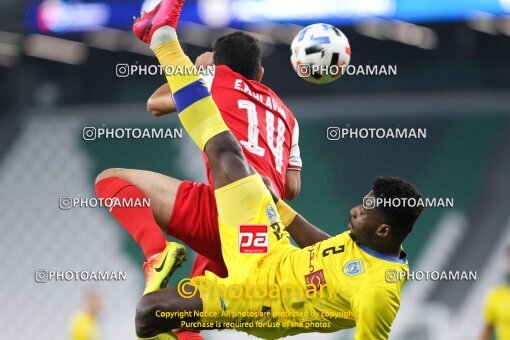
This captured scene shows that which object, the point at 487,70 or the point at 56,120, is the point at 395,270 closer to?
the point at 487,70

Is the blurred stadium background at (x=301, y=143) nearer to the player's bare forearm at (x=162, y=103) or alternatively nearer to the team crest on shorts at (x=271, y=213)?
the player's bare forearm at (x=162, y=103)

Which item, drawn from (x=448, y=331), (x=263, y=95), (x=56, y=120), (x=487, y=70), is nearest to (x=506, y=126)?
(x=487, y=70)

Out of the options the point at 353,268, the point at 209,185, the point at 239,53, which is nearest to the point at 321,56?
the point at 239,53

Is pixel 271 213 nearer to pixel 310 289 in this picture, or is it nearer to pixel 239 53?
pixel 310 289

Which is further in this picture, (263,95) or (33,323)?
(33,323)

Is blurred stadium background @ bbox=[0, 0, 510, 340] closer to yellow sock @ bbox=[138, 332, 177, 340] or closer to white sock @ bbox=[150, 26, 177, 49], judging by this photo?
white sock @ bbox=[150, 26, 177, 49]

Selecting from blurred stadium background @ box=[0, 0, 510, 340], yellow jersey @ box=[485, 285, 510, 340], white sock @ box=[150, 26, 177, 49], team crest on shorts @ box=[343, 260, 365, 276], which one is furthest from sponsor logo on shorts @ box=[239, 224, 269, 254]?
blurred stadium background @ box=[0, 0, 510, 340]

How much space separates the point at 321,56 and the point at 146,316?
1.66 m

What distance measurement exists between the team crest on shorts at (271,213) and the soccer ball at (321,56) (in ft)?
2.59

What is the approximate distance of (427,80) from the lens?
1161 centimetres

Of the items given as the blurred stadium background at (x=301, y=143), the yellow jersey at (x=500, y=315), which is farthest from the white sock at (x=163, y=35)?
the blurred stadium background at (x=301, y=143)

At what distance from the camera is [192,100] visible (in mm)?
4641

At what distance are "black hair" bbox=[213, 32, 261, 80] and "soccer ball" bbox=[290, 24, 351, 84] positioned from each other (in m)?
0.26

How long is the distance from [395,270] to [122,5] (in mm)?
7092
